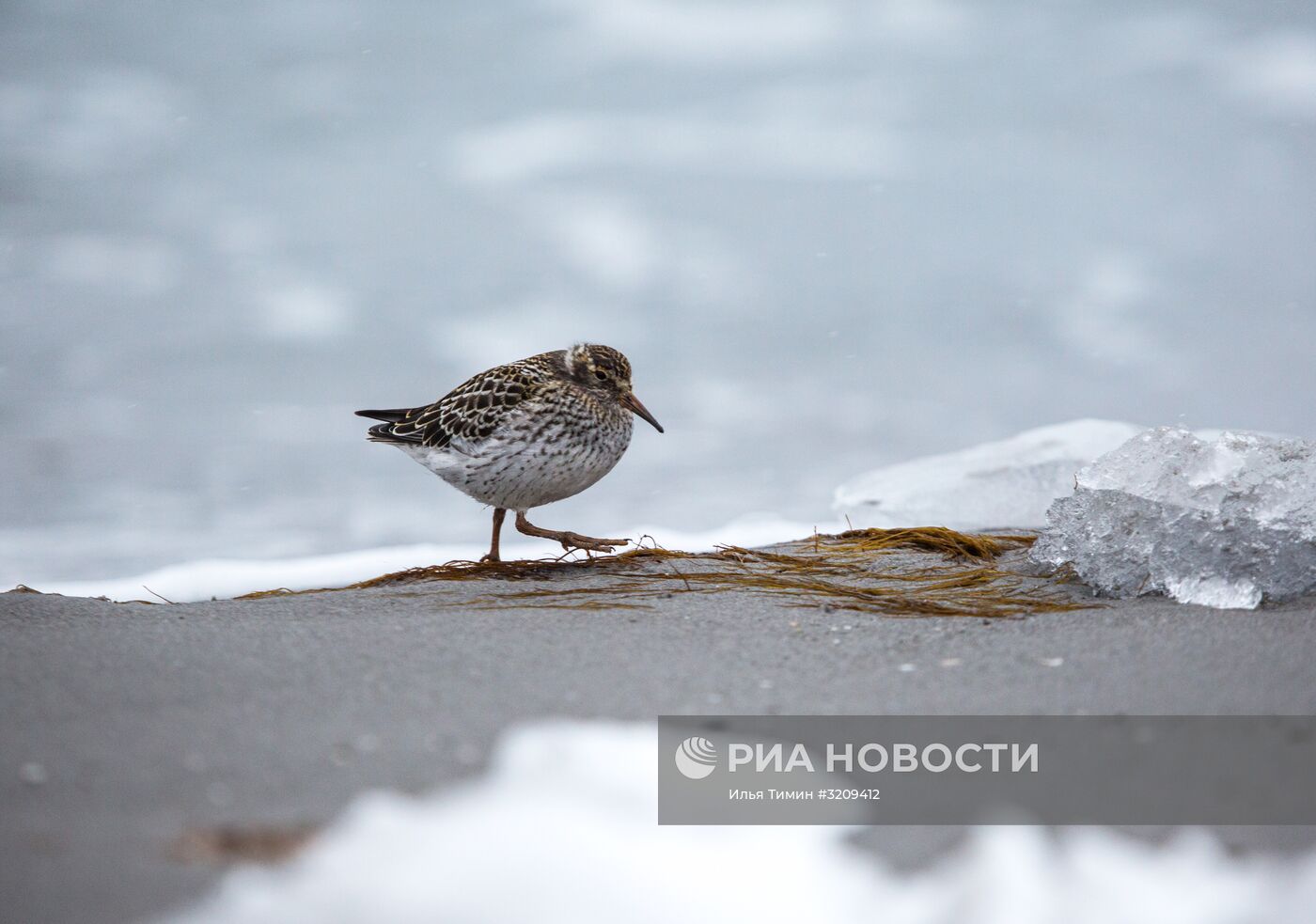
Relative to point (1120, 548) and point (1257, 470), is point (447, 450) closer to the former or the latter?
point (1120, 548)

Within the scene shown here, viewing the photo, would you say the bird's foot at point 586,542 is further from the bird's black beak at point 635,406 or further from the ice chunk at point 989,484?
the ice chunk at point 989,484

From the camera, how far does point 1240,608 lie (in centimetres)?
441

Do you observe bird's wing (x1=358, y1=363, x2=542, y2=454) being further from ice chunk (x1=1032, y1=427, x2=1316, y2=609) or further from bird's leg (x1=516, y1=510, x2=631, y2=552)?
ice chunk (x1=1032, y1=427, x2=1316, y2=609)

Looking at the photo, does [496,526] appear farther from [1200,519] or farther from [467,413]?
[1200,519]

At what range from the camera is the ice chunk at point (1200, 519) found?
178 inches

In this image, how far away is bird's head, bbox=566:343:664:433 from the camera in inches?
243

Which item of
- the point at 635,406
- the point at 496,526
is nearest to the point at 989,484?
the point at 635,406

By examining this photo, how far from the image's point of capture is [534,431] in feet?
19.0

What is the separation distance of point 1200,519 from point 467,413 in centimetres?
369

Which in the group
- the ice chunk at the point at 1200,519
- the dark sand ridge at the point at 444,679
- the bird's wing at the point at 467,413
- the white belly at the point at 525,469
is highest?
the bird's wing at the point at 467,413

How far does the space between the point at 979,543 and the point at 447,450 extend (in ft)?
9.80

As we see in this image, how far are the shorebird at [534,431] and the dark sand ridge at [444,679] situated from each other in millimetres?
744

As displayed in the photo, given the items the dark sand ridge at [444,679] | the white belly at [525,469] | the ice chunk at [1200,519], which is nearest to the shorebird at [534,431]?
the white belly at [525,469]

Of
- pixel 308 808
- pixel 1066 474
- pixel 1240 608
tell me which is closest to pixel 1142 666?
pixel 1240 608
